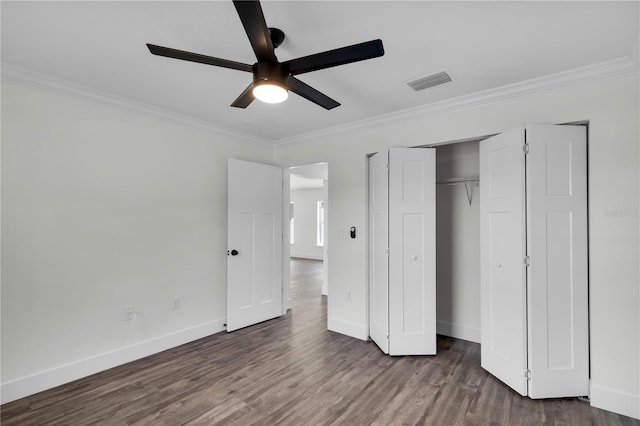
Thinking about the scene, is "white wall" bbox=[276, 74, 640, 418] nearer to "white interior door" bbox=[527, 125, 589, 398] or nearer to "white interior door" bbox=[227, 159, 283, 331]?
"white interior door" bbox=[527, 125, 589, 398]

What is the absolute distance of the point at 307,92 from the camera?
2.02 metres

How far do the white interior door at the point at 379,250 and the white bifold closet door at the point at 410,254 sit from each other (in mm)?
18

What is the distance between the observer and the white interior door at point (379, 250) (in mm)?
3330

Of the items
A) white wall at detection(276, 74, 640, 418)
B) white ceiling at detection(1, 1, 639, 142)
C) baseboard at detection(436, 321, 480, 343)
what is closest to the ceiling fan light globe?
white ceiling at detection(1, 1, 639, 142)

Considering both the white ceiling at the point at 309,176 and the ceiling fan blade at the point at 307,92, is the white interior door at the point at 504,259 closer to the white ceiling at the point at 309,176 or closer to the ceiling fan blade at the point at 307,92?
the ceiling fan blade at the point at 307,92

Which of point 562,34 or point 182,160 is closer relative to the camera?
point 562,34

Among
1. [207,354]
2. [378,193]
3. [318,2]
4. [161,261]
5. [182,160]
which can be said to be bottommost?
[207,354]

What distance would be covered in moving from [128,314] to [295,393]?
1.88 meters

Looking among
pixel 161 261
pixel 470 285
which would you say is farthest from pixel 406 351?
pixel 161 261

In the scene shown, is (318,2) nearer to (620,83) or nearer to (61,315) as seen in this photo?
(620,83)

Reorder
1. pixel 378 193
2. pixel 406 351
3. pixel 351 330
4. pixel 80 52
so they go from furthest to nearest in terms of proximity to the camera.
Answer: pixel 351 330, pixel 378 193, pixel 406 351, pixel 80 52

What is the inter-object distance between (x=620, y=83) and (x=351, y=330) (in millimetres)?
3414

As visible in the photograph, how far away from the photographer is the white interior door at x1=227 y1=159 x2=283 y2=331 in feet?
13.1

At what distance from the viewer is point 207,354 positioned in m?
3.29
